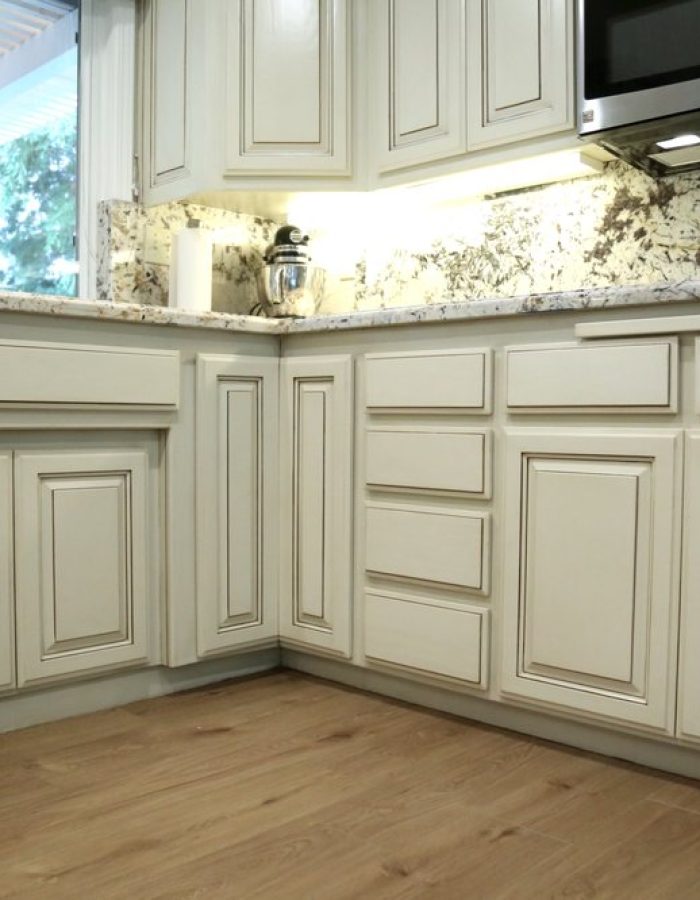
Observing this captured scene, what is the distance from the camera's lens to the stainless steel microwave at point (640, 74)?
70.2 inches

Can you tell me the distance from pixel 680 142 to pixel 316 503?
3.65 ft

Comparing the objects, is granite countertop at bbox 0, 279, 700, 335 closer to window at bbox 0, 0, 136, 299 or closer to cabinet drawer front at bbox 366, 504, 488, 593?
cabinet drawer front at bbox 366, 504, 488, 593

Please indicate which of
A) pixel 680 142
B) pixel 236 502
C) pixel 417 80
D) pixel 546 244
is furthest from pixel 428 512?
pixel 417 80

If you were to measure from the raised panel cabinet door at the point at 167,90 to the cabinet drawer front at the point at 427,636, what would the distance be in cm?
128

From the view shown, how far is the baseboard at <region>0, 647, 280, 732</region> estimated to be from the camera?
74.9 inches

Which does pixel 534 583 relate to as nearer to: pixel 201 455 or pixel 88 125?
pixel 201 455

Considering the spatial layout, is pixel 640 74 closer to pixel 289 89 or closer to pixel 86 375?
pixel 289 89

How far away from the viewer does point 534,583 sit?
179cm

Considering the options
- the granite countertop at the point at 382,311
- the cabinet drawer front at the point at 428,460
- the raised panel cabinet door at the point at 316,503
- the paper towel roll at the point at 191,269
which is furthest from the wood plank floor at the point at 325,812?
the paper towel roll at the point at 191,269

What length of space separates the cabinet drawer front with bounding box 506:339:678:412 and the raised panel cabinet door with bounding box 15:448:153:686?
2.79 ft

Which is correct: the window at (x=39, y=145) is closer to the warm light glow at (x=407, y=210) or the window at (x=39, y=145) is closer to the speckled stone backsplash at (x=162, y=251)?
the speckled stone backsplash at (x=162, y=251)

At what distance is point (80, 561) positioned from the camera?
1948mm

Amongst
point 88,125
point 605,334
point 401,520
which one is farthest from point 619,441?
point 88,125

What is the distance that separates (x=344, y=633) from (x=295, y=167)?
1.19m
